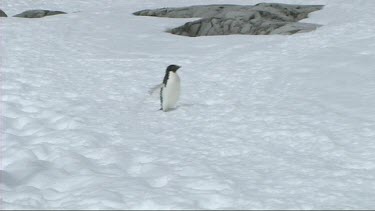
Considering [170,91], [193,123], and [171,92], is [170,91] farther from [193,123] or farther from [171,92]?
[193,123]

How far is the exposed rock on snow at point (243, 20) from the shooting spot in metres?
16.4

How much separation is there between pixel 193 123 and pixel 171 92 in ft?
2.93

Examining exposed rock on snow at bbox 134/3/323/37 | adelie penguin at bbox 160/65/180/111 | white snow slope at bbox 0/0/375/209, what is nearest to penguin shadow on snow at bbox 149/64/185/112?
adelie penguin at bbox 160/65/180/111

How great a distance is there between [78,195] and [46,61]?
7.83 m

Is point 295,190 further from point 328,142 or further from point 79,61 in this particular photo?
point 79,61

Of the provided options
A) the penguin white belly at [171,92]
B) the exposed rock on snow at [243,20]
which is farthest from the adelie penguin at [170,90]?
the exposed rock on snow at [243,20]

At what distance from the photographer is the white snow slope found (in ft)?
15.1

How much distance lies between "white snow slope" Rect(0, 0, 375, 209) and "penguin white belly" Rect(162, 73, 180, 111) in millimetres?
198

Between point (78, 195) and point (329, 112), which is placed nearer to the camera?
point (78, 195)

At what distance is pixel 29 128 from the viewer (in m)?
6.65

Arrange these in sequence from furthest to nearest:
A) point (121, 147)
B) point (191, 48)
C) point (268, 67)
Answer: point (191, 48)
point (268, 67)
point (121, 147)

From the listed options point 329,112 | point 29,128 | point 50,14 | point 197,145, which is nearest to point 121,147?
point 197,145

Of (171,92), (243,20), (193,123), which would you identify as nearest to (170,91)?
(171,92)

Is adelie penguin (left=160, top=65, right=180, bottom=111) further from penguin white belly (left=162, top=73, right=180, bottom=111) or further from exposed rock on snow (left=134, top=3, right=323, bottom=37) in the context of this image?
exposed rock on snow (left=134, top=3, right=323, bottom=37)
